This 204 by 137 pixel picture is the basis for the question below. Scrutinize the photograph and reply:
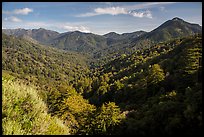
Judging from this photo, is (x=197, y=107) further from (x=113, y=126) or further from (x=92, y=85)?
(x=92, y=85)

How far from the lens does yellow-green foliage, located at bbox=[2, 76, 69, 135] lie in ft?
31.7

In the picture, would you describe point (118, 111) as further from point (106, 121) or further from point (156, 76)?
point (156, 76)

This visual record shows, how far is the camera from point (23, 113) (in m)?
11.8

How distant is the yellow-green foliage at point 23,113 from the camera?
9.66 metres

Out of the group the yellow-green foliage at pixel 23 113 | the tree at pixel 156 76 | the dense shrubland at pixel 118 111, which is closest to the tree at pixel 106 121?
the dense shrubland at pixel 118 111

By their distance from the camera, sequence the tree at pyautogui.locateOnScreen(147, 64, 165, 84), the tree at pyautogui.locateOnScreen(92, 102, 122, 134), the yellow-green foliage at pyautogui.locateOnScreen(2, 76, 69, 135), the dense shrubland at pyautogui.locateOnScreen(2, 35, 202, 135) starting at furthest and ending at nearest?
the tree at pyautogui.locateOnScreen(147, 64, 165, 84)
the tree at pyautogui.locateOnScreen(92, 102, 122, 134)
the dense shrubland at pyautogui.locateOnScreen(2, 35, 202, 135)
the yellow-green foliage at pyautogui.locateOnScreen(2, 76, 69, 135)

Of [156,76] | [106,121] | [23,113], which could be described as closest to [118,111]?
[106,121]

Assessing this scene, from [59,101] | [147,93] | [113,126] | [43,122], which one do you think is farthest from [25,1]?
[147,93]

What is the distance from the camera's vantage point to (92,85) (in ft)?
344

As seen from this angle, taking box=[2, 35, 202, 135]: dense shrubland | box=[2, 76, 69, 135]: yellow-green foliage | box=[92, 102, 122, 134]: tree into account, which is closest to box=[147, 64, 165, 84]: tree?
box=[2, 35, 202, 135]: dense shrubland

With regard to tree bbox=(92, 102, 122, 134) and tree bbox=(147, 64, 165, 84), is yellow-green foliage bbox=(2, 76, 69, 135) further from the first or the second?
tree bbox=(147, 64, 165, 84)

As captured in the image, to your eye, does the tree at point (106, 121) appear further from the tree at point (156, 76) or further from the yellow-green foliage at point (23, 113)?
the tree at point (156, 76)

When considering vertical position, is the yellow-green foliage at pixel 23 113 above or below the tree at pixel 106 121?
above

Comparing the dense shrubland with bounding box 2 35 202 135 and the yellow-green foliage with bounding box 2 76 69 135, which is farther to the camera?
the dense shrubland with bounding box 2 35 202 135
